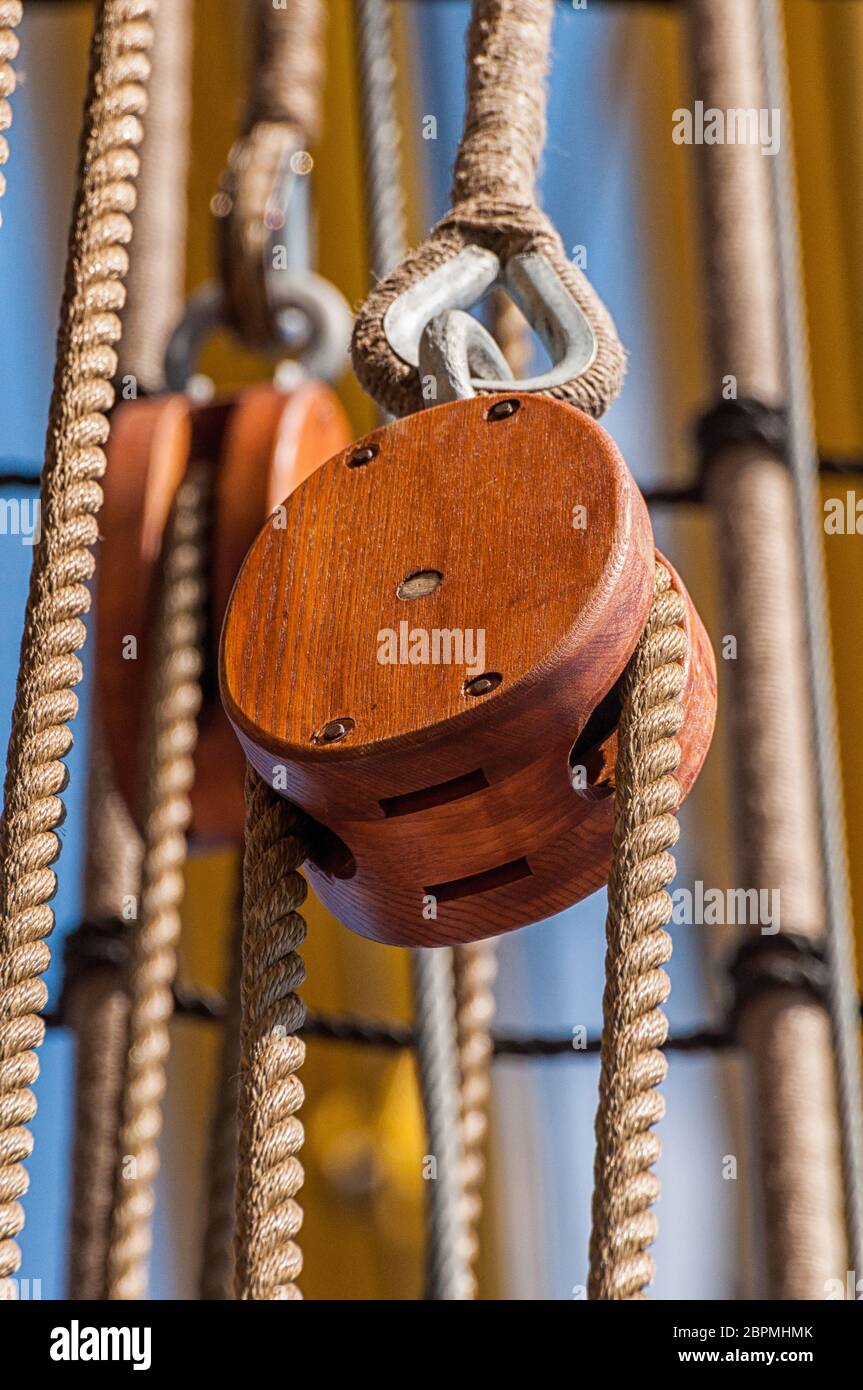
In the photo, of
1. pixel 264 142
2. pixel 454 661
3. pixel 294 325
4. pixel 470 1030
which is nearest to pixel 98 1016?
pixel 470 1030

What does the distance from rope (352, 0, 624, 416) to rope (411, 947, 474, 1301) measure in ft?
2.00

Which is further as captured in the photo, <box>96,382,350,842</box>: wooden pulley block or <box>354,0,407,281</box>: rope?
<box>354,0,407,281</box>: rope

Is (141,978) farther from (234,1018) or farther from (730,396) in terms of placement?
(730,396)

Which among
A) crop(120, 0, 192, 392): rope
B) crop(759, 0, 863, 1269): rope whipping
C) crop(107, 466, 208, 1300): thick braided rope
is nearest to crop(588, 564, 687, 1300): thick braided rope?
crop(107, 466, 208, 1300): thick braided rope

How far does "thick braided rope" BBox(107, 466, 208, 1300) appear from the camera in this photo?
1.08m

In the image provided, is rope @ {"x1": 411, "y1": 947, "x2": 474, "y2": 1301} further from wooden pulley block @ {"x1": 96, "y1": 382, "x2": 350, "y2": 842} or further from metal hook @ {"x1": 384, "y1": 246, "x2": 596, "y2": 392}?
metal hook @ {"x1": 384, "y1": 246, "x2": 596, "y2": 392}

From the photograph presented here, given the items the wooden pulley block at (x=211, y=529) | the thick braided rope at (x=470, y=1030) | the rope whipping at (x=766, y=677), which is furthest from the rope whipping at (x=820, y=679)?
the wooden pulley block at (x=211, y=529)

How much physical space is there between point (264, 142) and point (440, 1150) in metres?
0.69

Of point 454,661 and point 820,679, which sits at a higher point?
point 820,679

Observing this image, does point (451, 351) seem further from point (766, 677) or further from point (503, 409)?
point (766, 677)

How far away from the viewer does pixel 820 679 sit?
4.30 feet

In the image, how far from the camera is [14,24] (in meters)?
0.76

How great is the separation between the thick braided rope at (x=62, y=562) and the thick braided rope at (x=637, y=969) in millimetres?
188

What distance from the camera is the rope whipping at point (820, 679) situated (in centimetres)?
121
